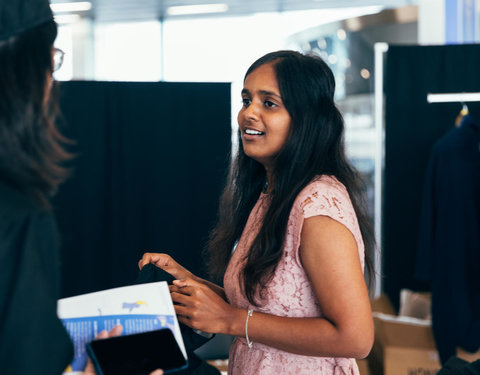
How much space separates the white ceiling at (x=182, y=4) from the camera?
6.32 meters

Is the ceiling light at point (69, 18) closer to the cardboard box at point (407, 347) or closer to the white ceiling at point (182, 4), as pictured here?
the white ceiling at point (182, 4)

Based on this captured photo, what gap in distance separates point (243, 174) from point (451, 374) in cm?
90

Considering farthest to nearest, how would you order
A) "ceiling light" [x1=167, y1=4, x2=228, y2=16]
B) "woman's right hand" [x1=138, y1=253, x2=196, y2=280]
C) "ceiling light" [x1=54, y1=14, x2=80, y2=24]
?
"ceiling light" [x1=54, y1=14, x2=80, y2=24], "ceiling light" [x1=167, y1=4, x2=228, y2=16], "woman's right hand" [x1=138, y1=253, x2=196, y2=280]

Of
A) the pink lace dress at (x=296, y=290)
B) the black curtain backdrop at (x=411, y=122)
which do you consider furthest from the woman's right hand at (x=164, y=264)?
the black curtain backdrop at (x=411, y=122)

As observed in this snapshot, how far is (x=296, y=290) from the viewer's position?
143 cm

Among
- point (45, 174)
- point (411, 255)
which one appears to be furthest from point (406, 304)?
point (45, 174)

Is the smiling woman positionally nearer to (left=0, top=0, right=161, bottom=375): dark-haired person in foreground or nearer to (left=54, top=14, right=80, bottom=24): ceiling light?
(left=0, top=0, right=161, bottom=375): dark-haired person in foreground

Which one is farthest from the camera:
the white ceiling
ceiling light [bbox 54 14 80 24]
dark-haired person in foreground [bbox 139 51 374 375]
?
ceiling light [bbox 54 14 80 24]

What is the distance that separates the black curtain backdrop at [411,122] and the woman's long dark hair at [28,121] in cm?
310

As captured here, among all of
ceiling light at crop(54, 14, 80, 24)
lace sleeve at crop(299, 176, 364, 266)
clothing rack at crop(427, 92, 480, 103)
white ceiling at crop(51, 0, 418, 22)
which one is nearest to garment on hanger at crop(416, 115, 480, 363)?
clothing rack at crop(427, 92, 480, 103)

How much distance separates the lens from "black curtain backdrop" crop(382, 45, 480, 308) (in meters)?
3.58

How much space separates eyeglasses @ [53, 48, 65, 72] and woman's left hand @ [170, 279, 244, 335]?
2.11ft

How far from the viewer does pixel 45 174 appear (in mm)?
872

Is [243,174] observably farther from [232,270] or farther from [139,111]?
[139,111]
